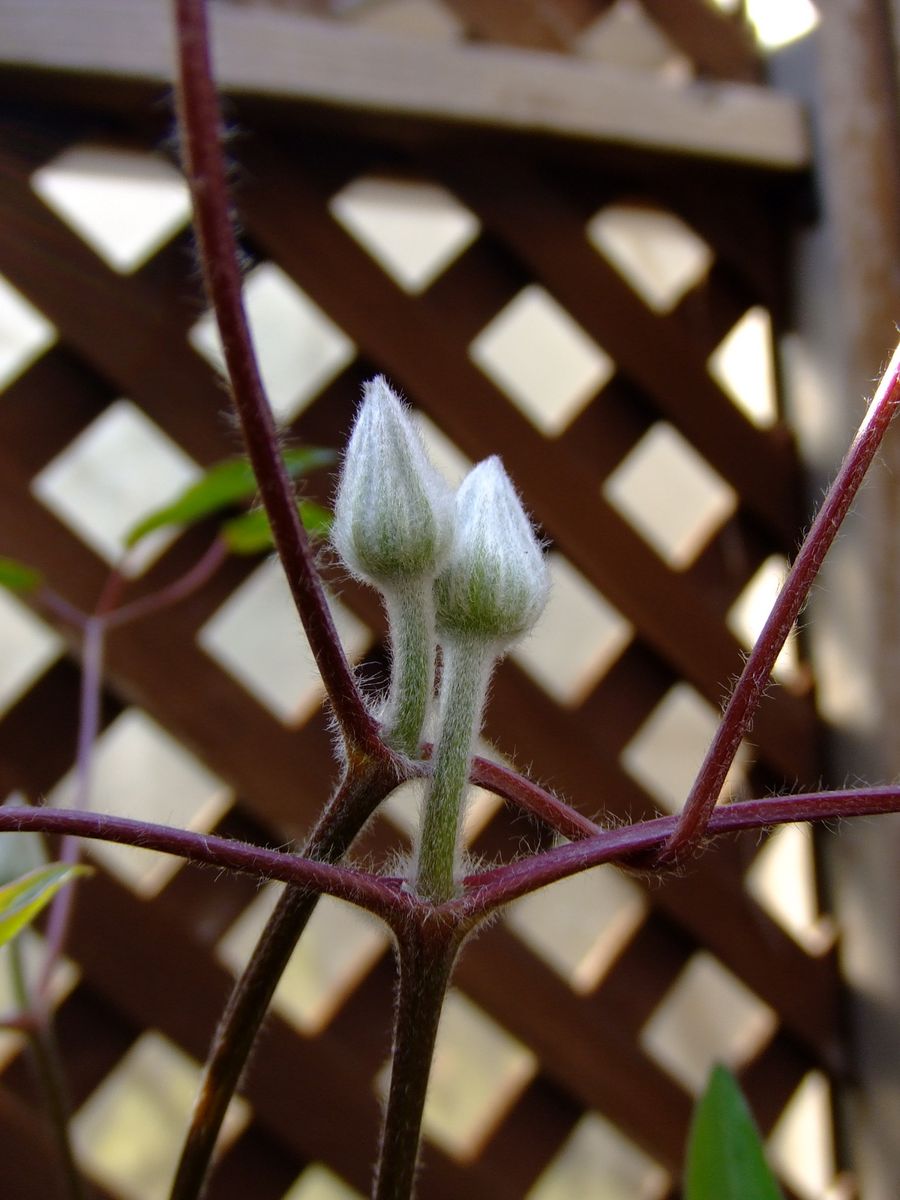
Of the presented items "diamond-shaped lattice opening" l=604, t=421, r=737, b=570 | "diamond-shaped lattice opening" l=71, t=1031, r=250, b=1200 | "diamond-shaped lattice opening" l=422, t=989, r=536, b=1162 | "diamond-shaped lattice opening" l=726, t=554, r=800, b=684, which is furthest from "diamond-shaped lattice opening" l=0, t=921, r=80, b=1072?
"diamond-shaped lattice opening" l=604, t=421, r=737, b=570

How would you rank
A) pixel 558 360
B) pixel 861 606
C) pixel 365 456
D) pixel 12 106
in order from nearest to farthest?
pixel 365 456 < pixel 12 106 < pixel 861 606 < pixel 558 360

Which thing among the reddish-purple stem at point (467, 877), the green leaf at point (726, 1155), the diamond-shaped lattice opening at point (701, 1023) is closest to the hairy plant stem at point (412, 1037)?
the reddish-purple stem at point (467, 877)

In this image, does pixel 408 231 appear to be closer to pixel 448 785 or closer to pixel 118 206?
pixel 118 206

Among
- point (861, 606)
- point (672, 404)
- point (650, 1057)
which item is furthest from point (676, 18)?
point (650, 1057)

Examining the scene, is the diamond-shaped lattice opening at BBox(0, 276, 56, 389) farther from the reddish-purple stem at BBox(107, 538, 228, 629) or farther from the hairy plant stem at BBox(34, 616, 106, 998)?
the hairy plant stem at BBox(34, 616, 106, 998)

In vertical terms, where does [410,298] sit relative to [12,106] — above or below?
above

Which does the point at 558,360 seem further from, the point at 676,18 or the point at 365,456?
the point at 365,456

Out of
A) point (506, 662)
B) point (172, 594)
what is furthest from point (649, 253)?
point (172, 594)

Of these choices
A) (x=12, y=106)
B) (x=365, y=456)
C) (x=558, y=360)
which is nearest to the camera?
(x=365, y=456)
